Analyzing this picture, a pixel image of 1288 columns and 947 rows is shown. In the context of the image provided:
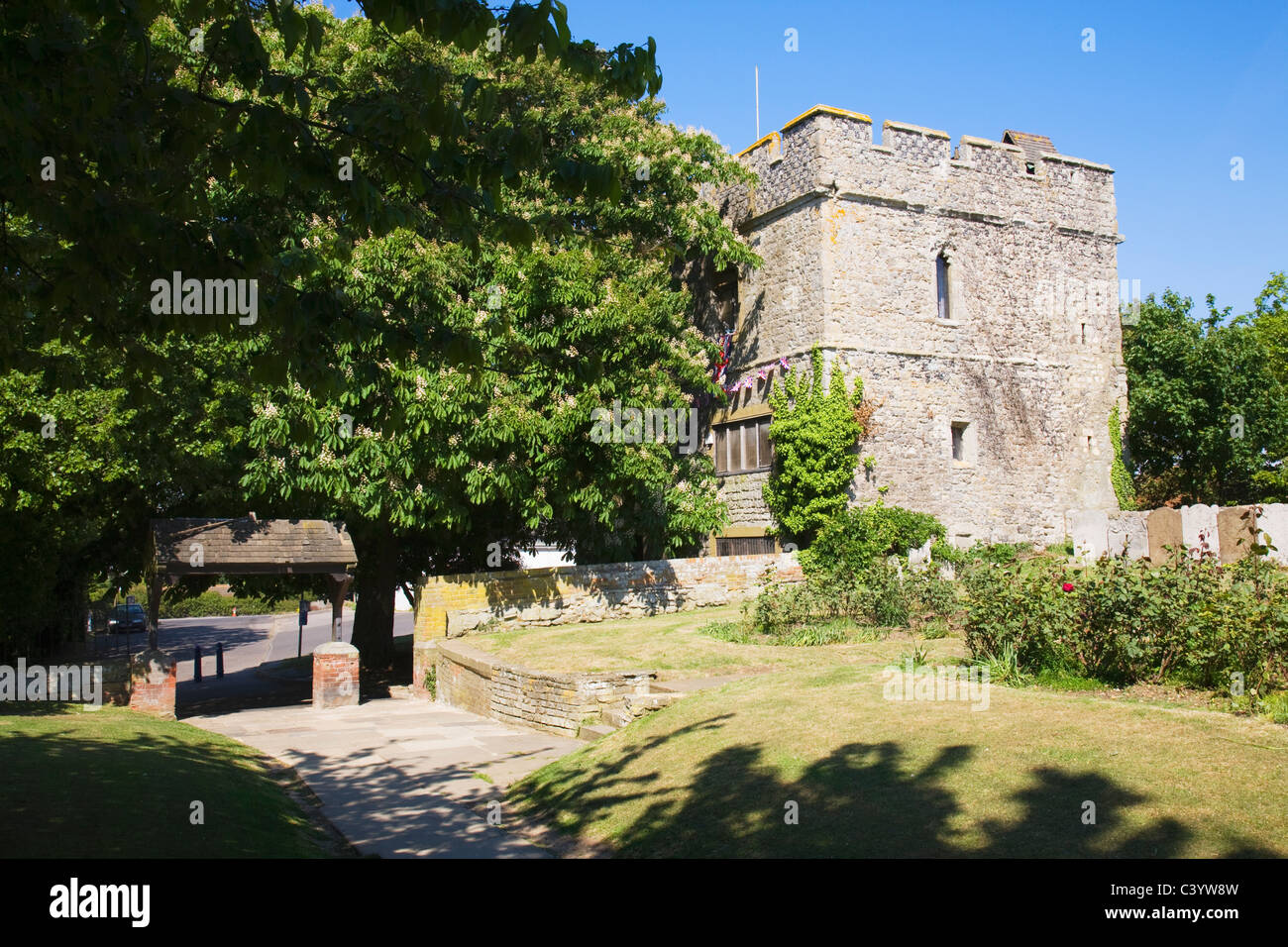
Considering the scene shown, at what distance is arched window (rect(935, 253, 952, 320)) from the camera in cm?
2534

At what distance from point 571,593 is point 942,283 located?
1338cm

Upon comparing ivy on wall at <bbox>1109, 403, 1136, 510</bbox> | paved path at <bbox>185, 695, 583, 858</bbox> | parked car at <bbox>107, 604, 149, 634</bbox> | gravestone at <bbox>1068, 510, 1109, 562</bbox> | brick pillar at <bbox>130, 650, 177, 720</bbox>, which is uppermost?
ivy on wall at <bbox>1109, 403, 1136, 510</bbox>

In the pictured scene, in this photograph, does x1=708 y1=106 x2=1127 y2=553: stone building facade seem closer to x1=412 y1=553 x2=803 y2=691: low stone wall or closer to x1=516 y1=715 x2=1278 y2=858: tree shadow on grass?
x1=412 y1=553 x2=803 y2=691: low stone wall

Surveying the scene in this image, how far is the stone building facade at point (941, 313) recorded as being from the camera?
23.8m

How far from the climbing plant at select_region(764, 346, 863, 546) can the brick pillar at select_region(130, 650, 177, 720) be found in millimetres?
13705

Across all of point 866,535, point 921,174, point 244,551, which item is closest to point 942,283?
point 921,174

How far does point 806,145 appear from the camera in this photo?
24.0 meters

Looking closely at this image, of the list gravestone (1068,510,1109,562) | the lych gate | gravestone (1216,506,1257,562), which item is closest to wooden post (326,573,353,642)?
the lych gate

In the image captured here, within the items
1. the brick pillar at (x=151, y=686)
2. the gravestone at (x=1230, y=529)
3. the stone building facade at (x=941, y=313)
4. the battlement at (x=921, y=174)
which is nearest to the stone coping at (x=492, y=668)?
the brick pillar at (x=151, y=686)

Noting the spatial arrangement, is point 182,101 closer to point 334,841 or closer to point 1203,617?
point 334,841

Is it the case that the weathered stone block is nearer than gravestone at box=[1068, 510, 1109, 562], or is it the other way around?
the weathered stone block

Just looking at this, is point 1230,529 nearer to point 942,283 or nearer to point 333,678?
point 942,283
